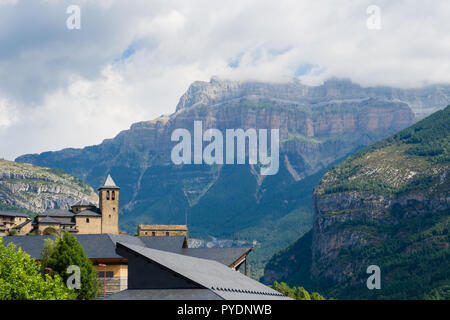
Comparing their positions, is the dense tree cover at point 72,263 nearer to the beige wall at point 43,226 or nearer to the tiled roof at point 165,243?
the tiled roof at point 165,243

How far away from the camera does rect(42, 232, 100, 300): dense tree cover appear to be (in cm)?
7519

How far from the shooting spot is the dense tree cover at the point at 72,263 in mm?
75188

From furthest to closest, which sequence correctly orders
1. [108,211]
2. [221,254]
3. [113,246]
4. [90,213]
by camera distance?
[90,213] < [108,211] < [113,246] < [221,254]

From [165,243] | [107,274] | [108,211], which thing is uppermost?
[108,211]

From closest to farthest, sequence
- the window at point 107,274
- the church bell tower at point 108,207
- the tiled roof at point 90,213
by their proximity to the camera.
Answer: the window at point 107,274
the church bell tower at point 108,207
the tiled roof at point 90,213

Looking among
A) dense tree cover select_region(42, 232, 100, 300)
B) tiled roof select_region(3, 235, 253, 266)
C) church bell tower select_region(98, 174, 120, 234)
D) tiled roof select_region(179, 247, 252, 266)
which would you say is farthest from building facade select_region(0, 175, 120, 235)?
dense tree cover select_region(42, 232, 100, 300)

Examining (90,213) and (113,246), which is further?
(90,213)

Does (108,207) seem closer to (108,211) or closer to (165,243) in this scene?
(108,211)

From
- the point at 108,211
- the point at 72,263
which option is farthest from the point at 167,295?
the point at 108,211

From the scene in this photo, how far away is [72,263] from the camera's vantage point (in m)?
75.2

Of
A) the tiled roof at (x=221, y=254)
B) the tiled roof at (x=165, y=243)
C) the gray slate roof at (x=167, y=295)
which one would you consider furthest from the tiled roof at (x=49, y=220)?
the gray slate roof at (x=167, y=295)
